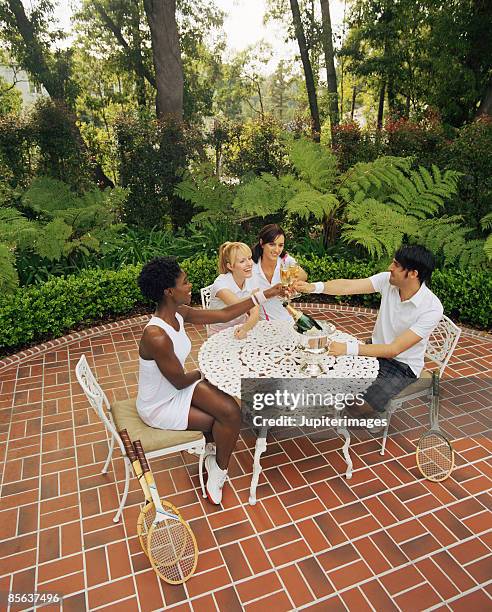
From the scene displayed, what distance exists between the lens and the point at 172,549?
2.49 m

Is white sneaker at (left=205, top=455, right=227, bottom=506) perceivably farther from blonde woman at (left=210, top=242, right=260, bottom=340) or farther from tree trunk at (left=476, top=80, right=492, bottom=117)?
tree trunk at (left=476, top=80, right=492, bottom=117)

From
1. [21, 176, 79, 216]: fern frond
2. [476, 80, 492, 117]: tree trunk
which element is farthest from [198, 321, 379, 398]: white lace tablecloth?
[476, 80, 492, 117]: tree trunk

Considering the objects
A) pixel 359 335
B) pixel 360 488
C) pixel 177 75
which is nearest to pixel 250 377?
pixel 360 488

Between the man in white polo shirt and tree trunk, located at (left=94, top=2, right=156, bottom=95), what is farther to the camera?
tree trunk, located at (left=94, top=2, right=156, bottom=95)

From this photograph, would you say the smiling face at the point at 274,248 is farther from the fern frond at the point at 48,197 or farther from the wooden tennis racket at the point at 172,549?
the fern frond at the point at 48,197

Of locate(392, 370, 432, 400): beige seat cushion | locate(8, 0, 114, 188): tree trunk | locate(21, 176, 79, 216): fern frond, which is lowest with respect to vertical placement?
locate(392, 370, 432, 400): beige seat cushion

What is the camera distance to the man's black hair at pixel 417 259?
120 inches

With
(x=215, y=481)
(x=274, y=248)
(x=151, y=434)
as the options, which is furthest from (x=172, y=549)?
(x=274, y=248)

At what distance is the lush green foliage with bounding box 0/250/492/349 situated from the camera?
4.93 m

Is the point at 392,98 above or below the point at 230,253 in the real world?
above

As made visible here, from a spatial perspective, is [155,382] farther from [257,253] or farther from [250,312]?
[257,253]

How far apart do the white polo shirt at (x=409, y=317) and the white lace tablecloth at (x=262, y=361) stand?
0.35 metres

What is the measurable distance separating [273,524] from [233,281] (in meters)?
1.82

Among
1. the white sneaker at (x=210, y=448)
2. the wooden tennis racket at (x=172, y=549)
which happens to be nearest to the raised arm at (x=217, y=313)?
the white sneaker at (x=210, y=448)
